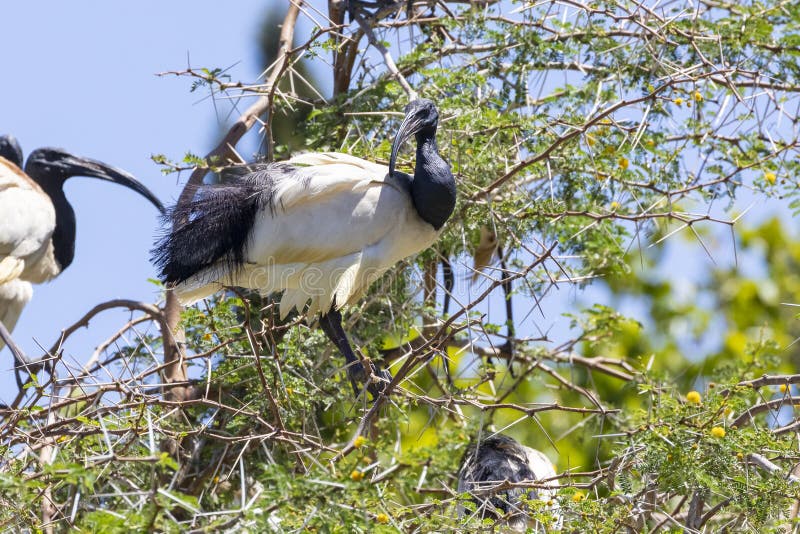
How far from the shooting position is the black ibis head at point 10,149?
6875 millimetres

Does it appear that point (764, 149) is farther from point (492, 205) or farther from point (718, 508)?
point (718, 508)

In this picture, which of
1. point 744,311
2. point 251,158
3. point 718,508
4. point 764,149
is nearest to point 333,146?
point 251,158

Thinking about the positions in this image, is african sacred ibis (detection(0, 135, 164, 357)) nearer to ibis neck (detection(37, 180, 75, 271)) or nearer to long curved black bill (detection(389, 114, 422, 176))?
ibis neck (detection(37, 180, 75, 271))

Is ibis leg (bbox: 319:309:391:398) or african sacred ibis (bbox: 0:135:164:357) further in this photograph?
african sacred ibis (bbox: 0:135:164:357)

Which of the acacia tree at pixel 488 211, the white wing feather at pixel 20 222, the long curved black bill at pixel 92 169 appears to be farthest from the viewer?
the long curved black bill at pixel 92 169

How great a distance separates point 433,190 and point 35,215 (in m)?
2.64

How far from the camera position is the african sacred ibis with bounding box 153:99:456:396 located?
464cm

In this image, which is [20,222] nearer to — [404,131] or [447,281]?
[447,281]

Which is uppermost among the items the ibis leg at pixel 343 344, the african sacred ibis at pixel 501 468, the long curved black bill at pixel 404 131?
the long curved black bill at pixel 404 131

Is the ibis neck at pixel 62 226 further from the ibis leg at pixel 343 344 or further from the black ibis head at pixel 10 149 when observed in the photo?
the ibis leg at pixel 343 344

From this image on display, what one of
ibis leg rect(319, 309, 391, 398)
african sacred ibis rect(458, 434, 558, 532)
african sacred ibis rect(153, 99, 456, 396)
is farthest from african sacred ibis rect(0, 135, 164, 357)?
african sacred ibis rect(458, 434, 558, 532)

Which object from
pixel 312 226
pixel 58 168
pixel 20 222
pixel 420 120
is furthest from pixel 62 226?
pixel 420 120

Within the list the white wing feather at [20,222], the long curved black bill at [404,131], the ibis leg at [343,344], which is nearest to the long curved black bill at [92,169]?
the white wing feather at [20,222]

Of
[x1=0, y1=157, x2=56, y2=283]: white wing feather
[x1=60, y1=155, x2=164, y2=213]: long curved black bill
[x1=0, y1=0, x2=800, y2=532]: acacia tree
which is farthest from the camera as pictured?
[x1=60, y1=155, x2=164, y2=213]: long curved black bill
